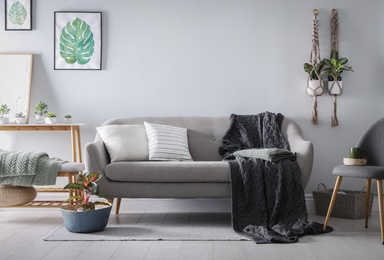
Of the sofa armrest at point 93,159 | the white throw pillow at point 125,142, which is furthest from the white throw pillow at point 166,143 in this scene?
the sofa armrest at point 93,159

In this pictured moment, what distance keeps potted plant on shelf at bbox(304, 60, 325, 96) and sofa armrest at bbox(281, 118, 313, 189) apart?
35 centimetres

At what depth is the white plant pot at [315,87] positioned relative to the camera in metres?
4.77

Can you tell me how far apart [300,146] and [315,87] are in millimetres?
789

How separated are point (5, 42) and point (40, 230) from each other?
1.94 m

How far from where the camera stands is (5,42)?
495 cm

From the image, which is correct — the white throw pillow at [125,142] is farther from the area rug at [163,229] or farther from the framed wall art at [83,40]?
the framed wall art at [83,40]

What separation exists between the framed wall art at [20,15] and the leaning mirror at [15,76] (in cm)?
25

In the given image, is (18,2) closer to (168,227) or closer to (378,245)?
(168,227)

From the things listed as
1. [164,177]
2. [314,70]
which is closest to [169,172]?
A: [164,177]

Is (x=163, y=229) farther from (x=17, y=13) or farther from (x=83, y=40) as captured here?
(x=17, y=13)

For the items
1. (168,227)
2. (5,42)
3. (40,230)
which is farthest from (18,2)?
(168,227)

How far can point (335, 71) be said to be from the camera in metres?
4.76

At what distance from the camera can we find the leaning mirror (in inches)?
193

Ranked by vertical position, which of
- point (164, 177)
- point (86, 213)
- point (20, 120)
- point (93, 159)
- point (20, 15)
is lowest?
point (86, 213)
